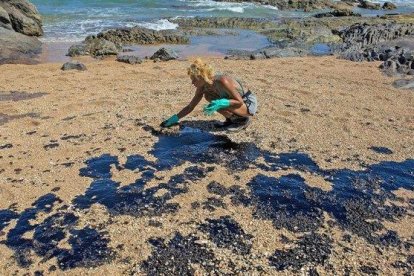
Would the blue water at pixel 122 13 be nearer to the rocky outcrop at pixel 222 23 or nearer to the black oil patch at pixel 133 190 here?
the rocky outcrop at pixel 222 23

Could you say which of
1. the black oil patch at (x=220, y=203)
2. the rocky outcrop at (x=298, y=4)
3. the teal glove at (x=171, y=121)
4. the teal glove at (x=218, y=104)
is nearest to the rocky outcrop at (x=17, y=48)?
the teal glove at (x=171, y=121)

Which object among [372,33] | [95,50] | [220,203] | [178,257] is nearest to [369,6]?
[372,33]

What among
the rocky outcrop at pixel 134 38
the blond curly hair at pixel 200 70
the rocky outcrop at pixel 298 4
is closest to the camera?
the blond curly hair at pixel 200 70

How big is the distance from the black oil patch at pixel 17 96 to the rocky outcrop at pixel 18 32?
3.18 meters

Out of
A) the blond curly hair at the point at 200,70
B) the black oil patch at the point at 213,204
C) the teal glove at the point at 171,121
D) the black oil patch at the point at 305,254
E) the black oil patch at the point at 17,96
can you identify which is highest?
the blond curly hair at the point at 200,70

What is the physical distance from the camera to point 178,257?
4.15 metres

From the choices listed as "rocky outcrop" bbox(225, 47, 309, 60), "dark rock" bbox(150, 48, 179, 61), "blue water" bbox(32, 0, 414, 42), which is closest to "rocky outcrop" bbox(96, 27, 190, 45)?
"blue water" bbox(32, 0, 414, 42)

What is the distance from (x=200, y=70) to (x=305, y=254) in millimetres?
2818

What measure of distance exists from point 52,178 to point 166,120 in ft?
6.70

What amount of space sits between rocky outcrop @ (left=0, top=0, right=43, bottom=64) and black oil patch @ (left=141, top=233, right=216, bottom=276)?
29.2 ft

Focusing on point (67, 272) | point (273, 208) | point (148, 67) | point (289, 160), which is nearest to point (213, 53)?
point (148, 67)

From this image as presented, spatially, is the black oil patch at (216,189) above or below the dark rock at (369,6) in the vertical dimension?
below

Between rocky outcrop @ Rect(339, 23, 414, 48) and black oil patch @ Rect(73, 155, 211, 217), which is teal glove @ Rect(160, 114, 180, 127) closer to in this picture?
black oil patch @ Rect(73, 155, 211, 217)

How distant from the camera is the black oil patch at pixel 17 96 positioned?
8.34 meters
